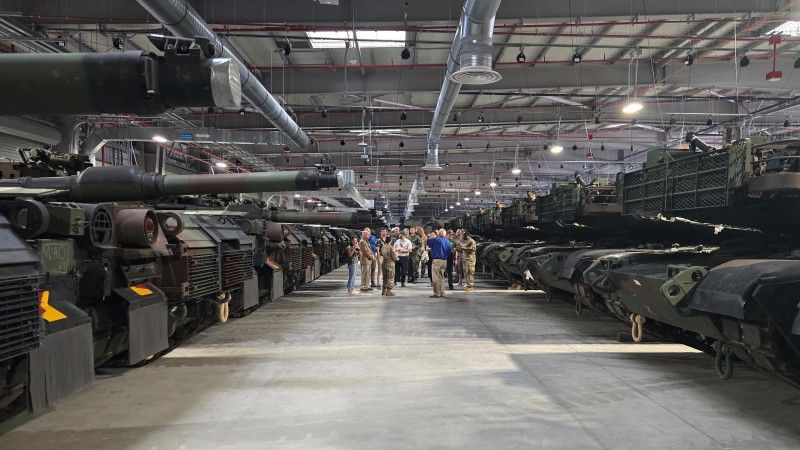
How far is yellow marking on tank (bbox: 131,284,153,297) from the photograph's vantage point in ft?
15.8

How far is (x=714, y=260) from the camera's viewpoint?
511cm

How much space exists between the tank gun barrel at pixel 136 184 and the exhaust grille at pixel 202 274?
0.78 metres

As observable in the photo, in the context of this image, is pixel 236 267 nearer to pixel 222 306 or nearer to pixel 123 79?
pixel 222 306

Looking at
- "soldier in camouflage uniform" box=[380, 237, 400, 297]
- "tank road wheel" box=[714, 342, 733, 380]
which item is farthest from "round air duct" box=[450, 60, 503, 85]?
"soldier in camouflage uniform" box=[380, 237, 400, 297]

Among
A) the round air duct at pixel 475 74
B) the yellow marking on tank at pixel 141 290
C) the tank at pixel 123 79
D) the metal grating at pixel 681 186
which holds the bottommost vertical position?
the yellow marking on tank at pixel 141 290

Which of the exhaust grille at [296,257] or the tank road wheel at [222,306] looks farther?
the exhaust grille at [296,257]

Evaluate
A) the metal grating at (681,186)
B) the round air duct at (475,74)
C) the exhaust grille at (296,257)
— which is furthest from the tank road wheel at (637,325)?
the exhaust grille at (296,257)

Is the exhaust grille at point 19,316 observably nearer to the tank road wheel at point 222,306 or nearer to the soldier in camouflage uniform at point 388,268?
the tank road wheel at point 222,306

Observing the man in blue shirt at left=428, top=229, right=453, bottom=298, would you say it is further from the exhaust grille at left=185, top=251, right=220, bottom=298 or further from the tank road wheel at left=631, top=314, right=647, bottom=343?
the exhaust grille at left=185, top=251, right=220, bottom=298

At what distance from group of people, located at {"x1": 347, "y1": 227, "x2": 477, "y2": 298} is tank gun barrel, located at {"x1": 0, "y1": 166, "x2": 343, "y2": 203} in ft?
18.6

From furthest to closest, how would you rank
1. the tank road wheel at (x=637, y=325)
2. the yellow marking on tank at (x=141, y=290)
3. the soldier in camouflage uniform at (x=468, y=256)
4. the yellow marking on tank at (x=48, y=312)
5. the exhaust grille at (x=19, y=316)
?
the soldier in camouflage uniform at (x=468, y=256) → the tank road wheel at (x=637, y=325) → the yellow marking on tank at (x=141, y=290) → the yellow marking on tank at (x=48, y=312) → the exhaust grille at (x=19, y=316)

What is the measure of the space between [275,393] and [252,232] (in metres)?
4.38

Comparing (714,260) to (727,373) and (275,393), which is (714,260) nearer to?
(727,373)

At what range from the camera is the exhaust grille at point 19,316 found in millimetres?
2781
